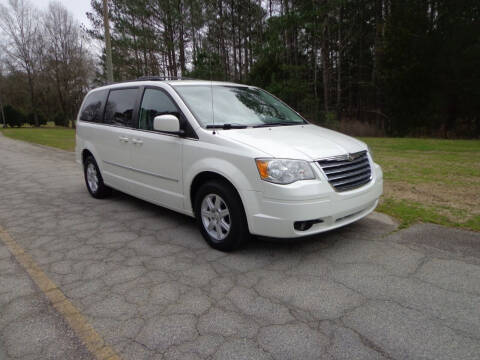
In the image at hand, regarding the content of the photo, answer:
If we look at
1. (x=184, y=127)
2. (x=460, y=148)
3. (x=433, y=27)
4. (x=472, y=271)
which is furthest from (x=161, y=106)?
(x=433, y=27)

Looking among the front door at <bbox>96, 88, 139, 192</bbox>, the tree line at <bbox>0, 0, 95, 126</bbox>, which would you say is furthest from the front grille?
the tree line at <bbox>0, 0, 95, 126</bbox>

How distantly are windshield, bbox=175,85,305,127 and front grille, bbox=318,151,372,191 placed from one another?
110 centimetres

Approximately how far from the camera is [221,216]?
152 inches

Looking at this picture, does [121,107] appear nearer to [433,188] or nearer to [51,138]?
[433,188]

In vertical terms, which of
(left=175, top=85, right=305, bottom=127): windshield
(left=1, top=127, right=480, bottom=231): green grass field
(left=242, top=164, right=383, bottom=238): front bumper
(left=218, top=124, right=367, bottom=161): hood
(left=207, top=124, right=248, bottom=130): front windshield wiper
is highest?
(left=175, top=85, right=305, bottom=127): windshield

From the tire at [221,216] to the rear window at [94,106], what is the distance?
292cm

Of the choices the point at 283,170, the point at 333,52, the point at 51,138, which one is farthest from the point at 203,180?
the point at 333,52

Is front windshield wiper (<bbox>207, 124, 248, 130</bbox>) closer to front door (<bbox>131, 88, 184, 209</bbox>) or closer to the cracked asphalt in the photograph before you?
front door (<bbox>131, 88, 184, 209</bbox>)

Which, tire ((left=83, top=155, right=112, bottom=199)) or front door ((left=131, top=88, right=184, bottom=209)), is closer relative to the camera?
front door ((left=131, top=88, right=184, bottom=209))

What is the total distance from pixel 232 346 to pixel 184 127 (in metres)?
2.51

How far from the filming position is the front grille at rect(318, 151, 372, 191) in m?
3.55

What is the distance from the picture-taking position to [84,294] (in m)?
3.08

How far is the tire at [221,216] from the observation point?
143 inches

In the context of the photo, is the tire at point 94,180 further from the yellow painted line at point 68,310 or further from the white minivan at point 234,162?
the yellow painted line at point 68,310
